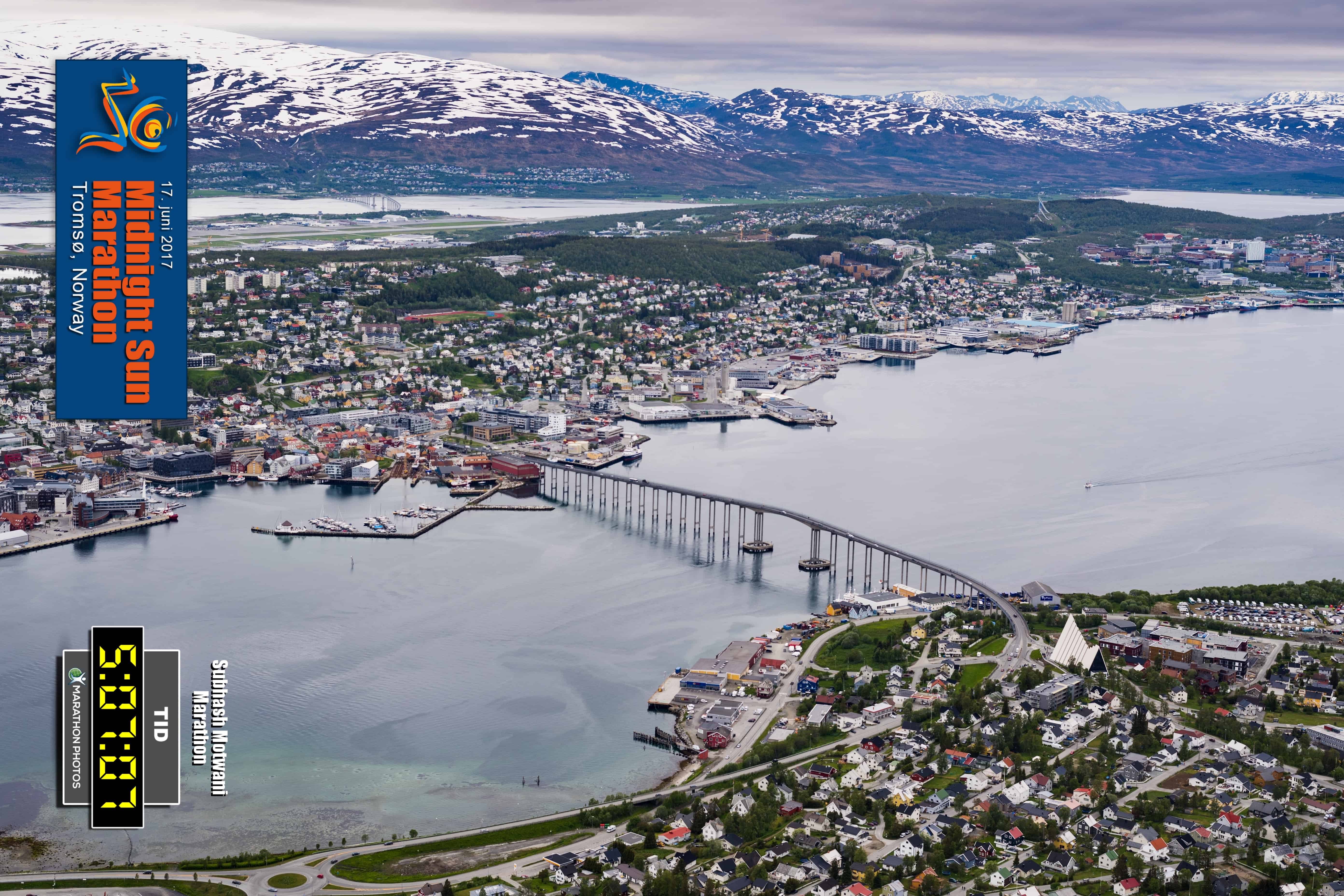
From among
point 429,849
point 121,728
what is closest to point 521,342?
point 429,849

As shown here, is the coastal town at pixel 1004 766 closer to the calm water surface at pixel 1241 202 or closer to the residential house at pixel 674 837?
the residential house at pixel 674 837

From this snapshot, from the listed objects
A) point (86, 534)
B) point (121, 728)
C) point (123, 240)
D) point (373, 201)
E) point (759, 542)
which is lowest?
point (86, 534)

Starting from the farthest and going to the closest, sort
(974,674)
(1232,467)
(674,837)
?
(1232,467), (974,674), (674,837)

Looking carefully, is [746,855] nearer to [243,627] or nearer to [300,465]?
[243,627]

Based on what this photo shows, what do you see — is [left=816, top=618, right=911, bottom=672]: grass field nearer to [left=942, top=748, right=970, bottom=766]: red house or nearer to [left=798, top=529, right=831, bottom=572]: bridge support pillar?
[left=942, top=748, right=970, bottom=766]: red house

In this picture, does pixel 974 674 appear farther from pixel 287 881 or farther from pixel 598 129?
pixel 598 129

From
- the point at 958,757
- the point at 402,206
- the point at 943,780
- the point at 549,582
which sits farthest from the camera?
the point at 402,206

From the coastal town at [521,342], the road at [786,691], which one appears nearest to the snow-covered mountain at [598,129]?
the coastal town at [521,342]
